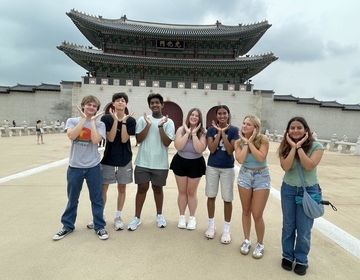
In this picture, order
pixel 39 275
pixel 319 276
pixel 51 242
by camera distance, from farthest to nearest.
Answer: pixel 51 242, pixel 319 276, pixel 39 275

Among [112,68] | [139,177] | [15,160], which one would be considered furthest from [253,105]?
[139,177]

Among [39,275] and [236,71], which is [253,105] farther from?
[39,275]

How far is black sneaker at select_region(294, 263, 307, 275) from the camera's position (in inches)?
108

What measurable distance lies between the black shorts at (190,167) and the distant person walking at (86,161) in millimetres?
1074

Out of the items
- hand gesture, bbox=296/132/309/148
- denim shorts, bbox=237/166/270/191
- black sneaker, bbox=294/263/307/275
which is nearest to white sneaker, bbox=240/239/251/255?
black sneaker, bbox=294/263/307/275

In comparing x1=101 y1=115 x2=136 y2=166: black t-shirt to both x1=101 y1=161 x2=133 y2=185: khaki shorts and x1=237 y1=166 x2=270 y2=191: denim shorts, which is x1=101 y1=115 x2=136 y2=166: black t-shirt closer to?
x1=101 y1=161 x2=133 y2=185: khaki shorts

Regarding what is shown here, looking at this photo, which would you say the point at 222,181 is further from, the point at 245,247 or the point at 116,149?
the point at 116,149

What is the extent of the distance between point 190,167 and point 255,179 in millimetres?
963

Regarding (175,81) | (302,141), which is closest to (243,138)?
(302,141)

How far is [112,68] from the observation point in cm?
2680

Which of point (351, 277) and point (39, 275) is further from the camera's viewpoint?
point (351, 277)

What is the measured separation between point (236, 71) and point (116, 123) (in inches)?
989

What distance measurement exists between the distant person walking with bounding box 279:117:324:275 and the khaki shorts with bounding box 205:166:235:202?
748 mm

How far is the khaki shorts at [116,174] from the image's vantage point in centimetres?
373
